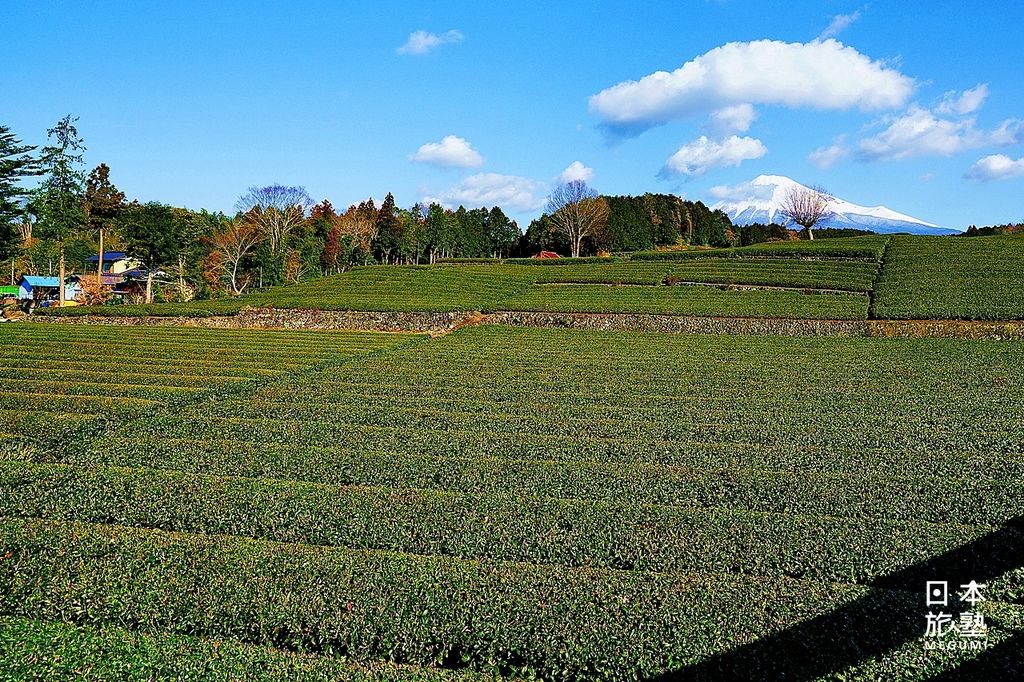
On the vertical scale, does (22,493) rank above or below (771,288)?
below

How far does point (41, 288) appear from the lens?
55812 millimetres

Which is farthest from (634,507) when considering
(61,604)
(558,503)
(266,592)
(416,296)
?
(416,296)

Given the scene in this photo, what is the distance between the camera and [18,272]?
193ft

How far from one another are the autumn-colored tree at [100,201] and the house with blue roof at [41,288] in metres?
10.1

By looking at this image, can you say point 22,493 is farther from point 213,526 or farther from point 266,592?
point 266,592

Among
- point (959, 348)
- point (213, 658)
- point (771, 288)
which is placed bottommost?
point (213, 658)

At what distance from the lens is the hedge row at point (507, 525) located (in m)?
6.39

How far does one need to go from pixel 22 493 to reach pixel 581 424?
26.4 feet

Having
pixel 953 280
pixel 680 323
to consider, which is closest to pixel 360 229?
pixel 680 323

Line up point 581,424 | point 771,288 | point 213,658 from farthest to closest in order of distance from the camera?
point 771,288
point 581,424
point 213,658

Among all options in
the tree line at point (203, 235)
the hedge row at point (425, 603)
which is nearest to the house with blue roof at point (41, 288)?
the tree line at point (203, 235)

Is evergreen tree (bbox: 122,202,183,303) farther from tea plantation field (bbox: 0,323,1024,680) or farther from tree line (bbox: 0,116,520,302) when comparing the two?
tea plantation field (bbox: 0,323,1024,680)

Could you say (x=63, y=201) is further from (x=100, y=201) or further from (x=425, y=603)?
(x=425, y=603)

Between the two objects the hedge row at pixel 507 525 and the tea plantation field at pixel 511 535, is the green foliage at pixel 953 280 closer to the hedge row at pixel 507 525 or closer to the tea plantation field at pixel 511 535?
the tea plantation field at pixel 511 535
